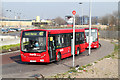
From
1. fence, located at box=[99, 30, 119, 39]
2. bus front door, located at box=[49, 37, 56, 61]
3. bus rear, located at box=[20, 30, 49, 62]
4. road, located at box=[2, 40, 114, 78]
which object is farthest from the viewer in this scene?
fence, located at box=[99, 30, 119, 39]

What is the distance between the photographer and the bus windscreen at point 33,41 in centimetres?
1557

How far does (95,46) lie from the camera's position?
94.1 ft

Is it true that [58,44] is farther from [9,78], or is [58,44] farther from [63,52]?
[9,78]

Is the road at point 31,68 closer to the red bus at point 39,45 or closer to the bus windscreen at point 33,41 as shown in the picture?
the red bus at point 39,45

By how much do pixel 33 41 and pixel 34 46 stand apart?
0.38m

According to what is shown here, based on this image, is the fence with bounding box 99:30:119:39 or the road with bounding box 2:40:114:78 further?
the fence with bounding box 99:30:119:39

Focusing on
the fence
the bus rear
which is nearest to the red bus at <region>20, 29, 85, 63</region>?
the bus rear

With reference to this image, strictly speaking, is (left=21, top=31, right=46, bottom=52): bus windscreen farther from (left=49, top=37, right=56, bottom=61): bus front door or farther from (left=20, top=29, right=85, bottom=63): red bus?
(left=49, top=37, right=56, bottom=61): bus front door

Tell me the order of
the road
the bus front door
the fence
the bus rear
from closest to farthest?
1. the road
2. the bus rear
3. the bus front door
4. the fence

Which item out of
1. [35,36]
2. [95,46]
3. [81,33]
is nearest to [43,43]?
[35,36]

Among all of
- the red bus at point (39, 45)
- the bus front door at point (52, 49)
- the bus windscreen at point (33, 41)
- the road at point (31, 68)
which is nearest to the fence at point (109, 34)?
the road at point (31, 68)

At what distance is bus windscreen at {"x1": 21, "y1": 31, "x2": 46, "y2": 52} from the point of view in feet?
51.1

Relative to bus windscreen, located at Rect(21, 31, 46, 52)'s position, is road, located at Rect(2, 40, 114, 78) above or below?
below

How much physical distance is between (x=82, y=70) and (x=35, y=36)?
463cm
